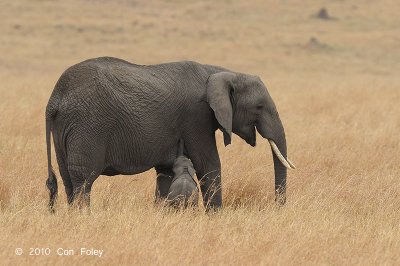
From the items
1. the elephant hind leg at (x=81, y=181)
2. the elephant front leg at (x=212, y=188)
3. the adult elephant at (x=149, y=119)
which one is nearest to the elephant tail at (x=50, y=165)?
the adult elephant at (x=149, y=119)

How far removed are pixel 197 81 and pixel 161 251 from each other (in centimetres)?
223

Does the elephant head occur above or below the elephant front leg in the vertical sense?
above

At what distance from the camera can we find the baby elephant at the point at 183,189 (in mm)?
7711

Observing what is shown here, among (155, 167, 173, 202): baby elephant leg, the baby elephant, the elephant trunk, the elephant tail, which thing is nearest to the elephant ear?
the elephant trunk

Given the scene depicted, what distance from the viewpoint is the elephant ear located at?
7.92m

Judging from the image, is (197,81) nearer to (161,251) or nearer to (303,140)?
(161,251)

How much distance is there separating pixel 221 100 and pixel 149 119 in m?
0.65

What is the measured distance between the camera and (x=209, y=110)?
8.10 meters

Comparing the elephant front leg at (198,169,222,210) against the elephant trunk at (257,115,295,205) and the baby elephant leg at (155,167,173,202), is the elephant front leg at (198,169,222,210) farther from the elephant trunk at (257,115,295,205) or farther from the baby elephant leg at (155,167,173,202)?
the elephant trunk at (257,115,295,205)

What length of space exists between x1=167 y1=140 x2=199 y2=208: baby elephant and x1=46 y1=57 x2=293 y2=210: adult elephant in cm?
26

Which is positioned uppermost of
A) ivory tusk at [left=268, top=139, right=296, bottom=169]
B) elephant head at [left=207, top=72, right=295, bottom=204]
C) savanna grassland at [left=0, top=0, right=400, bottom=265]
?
elephant head at [left=207, top=72, right=295, bottom=204]

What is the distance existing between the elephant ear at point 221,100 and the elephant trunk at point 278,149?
38 centimetres

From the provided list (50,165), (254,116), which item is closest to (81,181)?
(50,165)

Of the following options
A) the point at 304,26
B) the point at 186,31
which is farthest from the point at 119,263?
the point at 304,26
